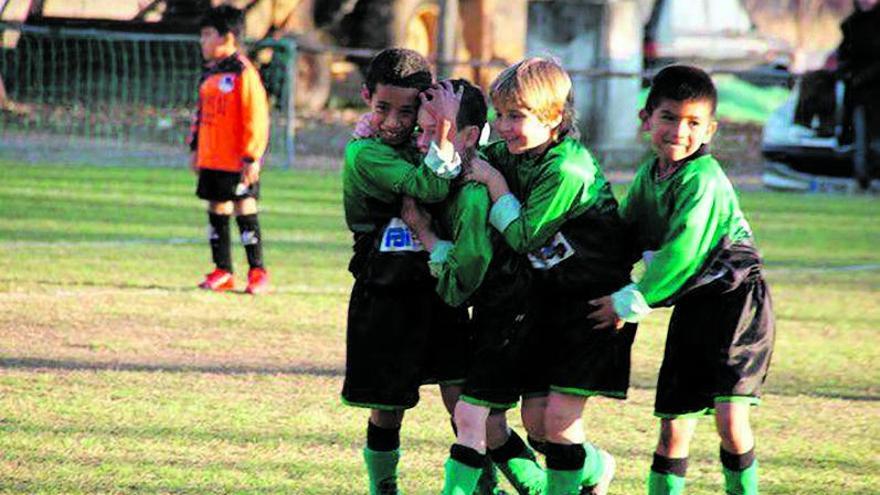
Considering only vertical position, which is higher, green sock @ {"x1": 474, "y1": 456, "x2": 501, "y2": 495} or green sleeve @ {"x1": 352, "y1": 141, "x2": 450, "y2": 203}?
green sleeve @ {"x1": 352, "y1": 141, "x2": 450, "y2": 203}

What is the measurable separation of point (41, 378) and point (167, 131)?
14.8 metres

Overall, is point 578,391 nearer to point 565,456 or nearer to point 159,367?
point 565,456

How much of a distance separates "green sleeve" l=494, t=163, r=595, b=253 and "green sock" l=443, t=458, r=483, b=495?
0.63m

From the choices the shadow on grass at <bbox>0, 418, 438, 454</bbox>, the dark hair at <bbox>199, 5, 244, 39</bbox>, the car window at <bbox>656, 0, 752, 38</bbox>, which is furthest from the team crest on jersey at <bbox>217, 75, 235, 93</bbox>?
the car window at <bbox>656, 0, 752, 38</bbox>

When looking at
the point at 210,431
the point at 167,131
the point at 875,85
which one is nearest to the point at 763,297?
the point at 210,431

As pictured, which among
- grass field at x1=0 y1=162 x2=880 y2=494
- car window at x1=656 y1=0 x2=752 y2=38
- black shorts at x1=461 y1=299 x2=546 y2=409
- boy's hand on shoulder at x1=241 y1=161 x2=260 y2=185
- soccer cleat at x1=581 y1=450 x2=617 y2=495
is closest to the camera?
black shorts at x1=461 y1=299 x2=546 y2=409

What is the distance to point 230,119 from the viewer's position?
33.7ft

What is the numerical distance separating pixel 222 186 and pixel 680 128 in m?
5.52

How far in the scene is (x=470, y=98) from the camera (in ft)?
16.8

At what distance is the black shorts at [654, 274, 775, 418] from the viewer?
16.8 feet

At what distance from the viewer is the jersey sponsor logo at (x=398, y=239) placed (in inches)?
204

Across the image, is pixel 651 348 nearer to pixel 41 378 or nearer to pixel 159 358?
pixel 159 358

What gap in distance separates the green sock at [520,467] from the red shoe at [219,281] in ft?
16.9

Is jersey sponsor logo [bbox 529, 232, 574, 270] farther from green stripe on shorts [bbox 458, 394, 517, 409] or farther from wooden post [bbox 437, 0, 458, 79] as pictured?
wooden post [bbox 437, 0, 458, 79]
